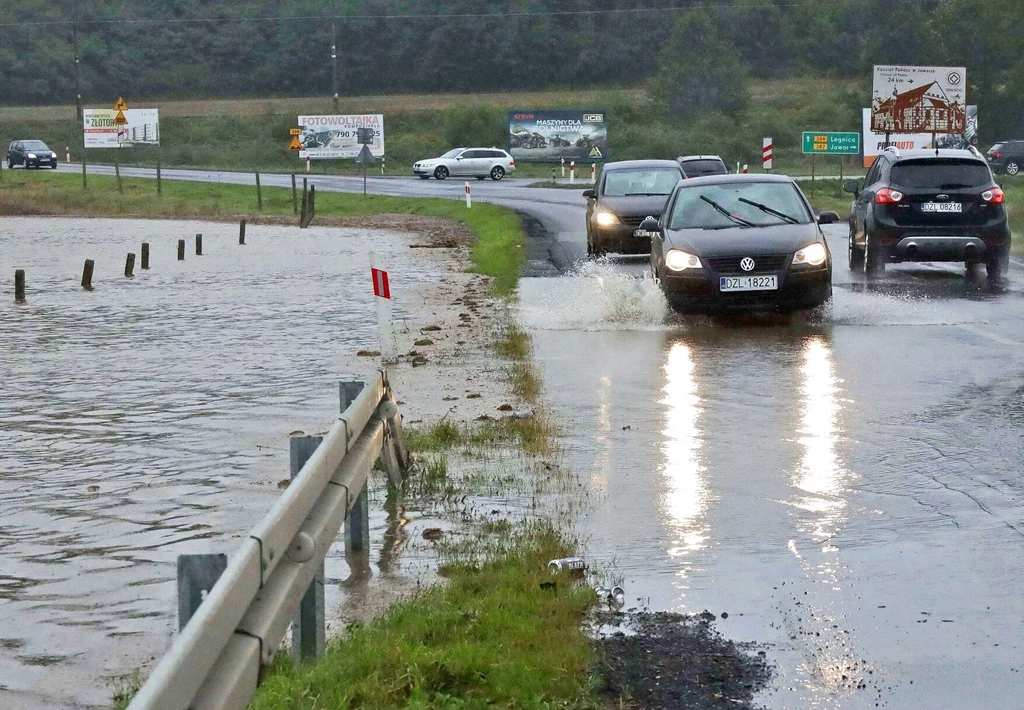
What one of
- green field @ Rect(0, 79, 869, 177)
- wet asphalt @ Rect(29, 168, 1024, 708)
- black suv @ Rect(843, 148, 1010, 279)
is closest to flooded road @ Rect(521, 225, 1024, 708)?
wet asphalt @ Rect(29, 168, 1024, 708)

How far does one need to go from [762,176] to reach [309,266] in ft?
40.1

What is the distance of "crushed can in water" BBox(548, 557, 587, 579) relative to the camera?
21.2ft

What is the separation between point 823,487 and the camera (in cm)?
816

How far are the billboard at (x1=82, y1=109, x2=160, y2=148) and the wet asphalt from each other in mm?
76462

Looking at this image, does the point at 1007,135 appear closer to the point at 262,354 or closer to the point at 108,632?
the point at 262,354

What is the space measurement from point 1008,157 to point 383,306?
192 feet

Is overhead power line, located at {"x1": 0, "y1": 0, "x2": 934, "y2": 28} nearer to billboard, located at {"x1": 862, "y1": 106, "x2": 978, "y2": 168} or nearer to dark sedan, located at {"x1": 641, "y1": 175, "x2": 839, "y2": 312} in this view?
billboard, located at {"x1": 862, "y1": 106, "x2": 978, "y2": 168}

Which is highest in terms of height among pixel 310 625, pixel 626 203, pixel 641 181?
pixel 641 181

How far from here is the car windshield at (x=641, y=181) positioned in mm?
26281

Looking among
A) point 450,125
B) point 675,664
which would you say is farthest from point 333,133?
point 675,664

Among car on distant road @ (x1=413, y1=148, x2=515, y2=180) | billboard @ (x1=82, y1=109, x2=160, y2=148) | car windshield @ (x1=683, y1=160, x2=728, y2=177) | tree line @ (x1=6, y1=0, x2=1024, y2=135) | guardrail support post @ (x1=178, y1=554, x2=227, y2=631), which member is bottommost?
guardrail support post @ (x1=178, y1=554, x2=227, y2=631)

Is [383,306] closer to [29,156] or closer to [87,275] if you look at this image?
[87,275]

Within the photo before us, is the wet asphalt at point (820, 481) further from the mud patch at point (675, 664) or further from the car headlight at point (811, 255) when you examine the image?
the car headlight at point (811, 255)

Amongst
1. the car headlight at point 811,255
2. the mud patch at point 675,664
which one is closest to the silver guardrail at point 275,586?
the mud patch at point 675,664
